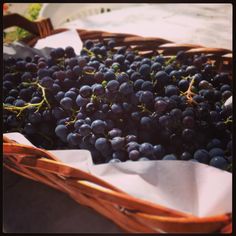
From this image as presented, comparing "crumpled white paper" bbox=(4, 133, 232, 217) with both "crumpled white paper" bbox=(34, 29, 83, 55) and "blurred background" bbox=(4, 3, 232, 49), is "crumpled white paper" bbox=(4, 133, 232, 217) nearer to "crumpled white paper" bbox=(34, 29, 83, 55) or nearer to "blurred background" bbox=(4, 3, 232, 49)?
"crumpled white paper" bbox=(34, 29, 83, 55)

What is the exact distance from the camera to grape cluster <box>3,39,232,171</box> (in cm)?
64

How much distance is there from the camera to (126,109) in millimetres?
680

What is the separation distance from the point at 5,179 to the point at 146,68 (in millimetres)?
355

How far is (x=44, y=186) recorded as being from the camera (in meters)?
0.73

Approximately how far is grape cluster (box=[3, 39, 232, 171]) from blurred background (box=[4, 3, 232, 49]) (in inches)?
17.3

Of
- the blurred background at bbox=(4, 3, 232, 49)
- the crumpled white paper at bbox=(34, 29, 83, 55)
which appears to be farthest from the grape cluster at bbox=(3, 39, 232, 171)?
the blurred background at bbox=(4, 3, 232, 49)

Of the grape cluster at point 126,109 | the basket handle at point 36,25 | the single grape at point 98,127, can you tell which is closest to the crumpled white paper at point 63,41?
the basket handle at point 36,25

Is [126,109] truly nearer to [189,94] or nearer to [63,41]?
[189,94]

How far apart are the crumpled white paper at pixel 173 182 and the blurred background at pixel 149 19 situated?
66cm

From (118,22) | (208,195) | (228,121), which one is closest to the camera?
(208,195)

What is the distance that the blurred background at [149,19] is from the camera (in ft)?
4.09

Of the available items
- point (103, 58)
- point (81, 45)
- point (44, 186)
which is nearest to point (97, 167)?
point (44, 186)

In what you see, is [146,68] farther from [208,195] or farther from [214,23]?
[214,23]

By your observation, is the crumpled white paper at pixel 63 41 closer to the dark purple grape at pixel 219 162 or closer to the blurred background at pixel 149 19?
the blurred background at pixel 149 19
